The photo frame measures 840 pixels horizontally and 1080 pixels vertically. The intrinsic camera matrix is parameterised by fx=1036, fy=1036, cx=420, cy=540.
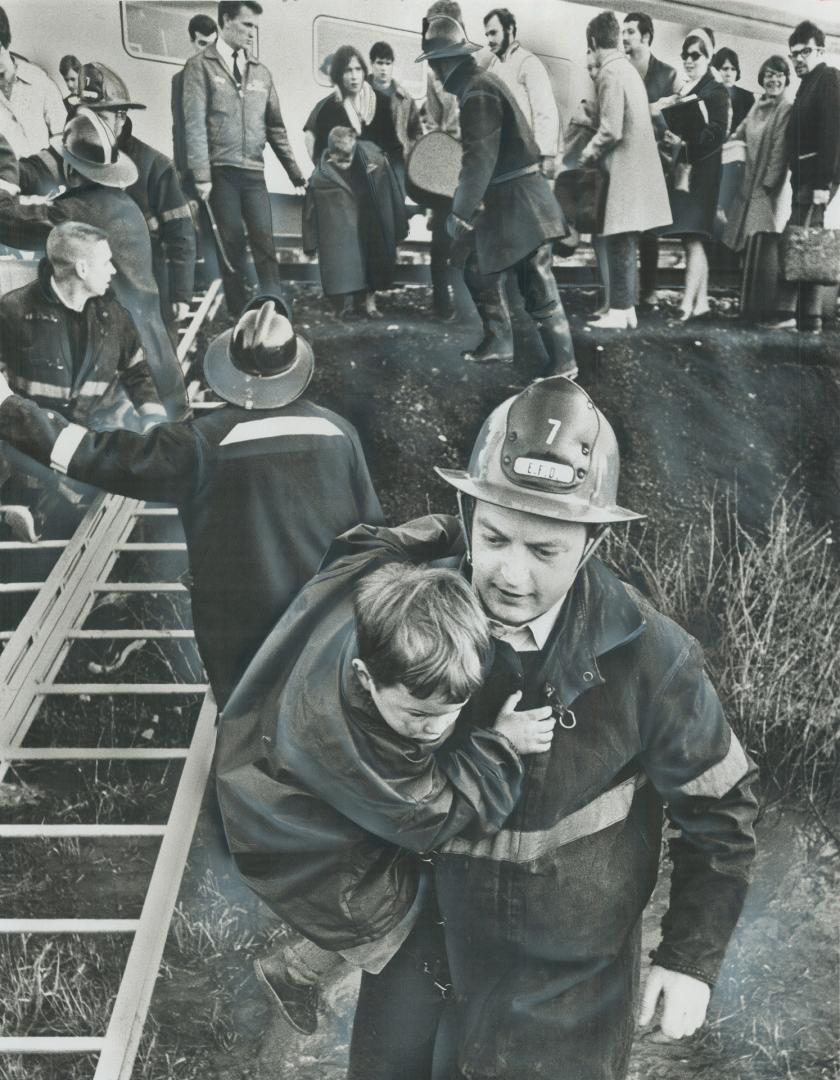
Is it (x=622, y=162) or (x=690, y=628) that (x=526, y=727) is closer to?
(x=690, y=628)

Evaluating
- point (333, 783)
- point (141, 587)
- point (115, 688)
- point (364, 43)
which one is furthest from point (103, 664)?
point (364, 43)

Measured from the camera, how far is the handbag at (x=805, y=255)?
3.47m

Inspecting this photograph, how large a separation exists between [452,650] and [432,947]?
0.93m

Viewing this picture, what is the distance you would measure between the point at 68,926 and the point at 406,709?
1228mm

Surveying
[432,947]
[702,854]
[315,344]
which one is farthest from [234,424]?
[702,854]

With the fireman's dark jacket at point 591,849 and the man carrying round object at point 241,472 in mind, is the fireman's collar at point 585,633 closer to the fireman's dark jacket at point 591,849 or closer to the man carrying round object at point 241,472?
the fireman's dark jacket at point 591,849

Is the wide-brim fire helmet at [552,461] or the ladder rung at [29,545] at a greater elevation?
the wide-brim fire helmet at [552,461]

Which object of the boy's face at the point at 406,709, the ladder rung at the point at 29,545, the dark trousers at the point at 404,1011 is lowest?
the dark trousers at the point at 404,1011

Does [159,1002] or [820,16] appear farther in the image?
[820,16]

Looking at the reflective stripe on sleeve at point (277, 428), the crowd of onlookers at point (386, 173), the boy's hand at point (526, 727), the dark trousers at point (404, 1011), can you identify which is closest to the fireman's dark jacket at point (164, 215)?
the crowd of onlookers at point (386, 173)

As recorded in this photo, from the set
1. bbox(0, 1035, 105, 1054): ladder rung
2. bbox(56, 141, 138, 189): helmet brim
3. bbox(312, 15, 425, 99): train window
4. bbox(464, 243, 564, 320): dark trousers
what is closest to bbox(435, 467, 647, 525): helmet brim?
bbox(464, 243, 564, 320): dark trousers

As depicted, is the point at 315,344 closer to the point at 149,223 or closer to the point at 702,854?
the point at 149,223

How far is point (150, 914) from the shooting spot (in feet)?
10.1

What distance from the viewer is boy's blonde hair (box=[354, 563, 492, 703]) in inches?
113
